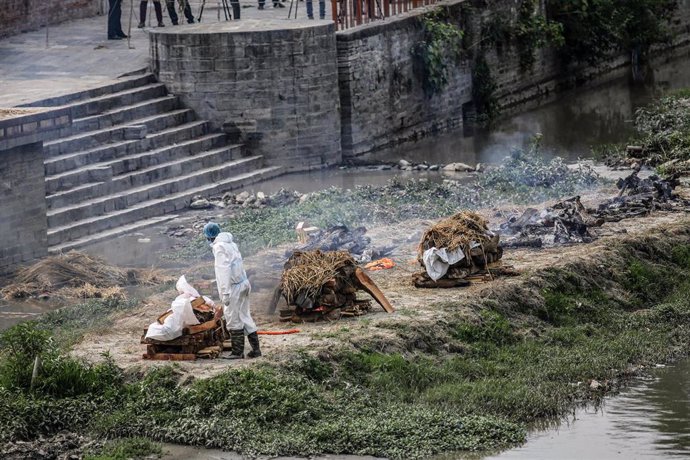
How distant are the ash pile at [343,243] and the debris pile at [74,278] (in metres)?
1.74

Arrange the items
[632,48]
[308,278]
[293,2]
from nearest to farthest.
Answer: [308,278]
[293,2]
[632,48]

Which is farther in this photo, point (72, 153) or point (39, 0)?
point (39, 0)

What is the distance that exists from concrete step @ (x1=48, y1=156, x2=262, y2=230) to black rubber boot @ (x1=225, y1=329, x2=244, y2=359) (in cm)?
750

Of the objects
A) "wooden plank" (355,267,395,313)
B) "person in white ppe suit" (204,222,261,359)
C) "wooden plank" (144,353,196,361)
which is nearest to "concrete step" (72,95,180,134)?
"wooden plank" (355,267,395,313)

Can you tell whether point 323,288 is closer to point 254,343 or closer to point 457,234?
point 254,343

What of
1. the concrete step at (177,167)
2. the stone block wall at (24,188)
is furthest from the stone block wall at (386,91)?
the stone block wall at (24,188)

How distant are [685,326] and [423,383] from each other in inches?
151

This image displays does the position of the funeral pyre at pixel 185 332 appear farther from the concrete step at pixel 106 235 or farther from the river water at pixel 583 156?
the concrete step at pixel 106 235

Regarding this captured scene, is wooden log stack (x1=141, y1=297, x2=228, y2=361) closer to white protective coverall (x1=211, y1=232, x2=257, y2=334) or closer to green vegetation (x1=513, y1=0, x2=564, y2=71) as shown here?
white protective coverall (x1=211, y1=232, x2=257, y2=334)

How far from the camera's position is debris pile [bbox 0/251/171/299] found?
18.3 meters

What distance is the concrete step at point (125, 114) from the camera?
77.0ft

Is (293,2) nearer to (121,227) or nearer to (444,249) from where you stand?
(121,227)

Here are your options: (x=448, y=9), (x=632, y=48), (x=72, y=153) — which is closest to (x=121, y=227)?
(x=72, y=153)

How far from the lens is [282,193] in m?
23.5
